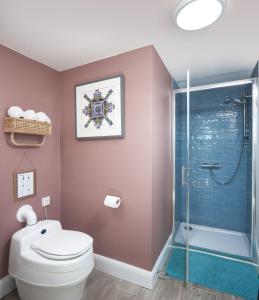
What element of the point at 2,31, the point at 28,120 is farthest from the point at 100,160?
the point at 2,31

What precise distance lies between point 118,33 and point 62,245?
1.75m

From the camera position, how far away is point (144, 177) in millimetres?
1733

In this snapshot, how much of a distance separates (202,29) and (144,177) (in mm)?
1303

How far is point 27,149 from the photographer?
185 centimetres

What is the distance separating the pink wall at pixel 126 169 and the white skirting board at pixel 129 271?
52mm

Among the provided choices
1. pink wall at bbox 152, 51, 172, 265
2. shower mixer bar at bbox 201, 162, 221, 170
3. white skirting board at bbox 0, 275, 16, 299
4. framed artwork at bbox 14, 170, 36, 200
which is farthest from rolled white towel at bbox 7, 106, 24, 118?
shower mixer bar at bbox 201, 162, 221, 170

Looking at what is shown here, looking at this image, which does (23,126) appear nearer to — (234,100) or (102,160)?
(102,160)

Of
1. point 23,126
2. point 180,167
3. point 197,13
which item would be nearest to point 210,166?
point 180,167

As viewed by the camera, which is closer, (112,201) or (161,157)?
(112,201)

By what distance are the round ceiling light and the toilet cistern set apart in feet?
6.56

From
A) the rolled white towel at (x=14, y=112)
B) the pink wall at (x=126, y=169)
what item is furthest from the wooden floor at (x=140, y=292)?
the rolled white towel at (x=14, y=112)

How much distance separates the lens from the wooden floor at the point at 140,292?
162 centimetres

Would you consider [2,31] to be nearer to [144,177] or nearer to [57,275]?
[144,177]

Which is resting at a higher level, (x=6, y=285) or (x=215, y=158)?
(x=215, y=158)
